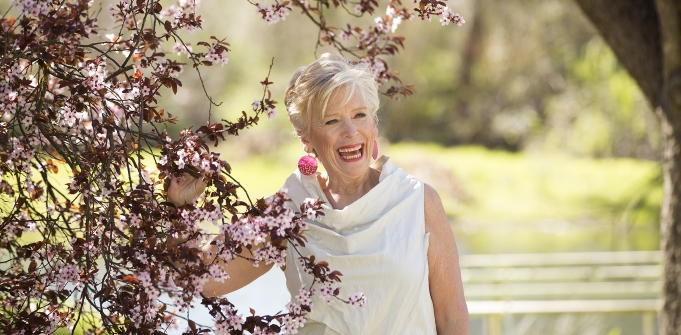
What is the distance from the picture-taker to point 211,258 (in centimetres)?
232

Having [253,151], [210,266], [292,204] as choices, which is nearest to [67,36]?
[210,266]

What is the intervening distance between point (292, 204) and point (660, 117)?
8.39ft

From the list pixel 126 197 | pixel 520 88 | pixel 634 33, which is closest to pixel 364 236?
pixel 126 197

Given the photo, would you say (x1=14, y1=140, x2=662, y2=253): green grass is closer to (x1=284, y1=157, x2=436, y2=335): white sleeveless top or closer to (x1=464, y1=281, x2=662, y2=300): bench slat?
(x1=464, y1=281, x2=662, y2=300): bench slat

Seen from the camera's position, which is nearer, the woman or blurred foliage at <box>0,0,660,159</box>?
the woman

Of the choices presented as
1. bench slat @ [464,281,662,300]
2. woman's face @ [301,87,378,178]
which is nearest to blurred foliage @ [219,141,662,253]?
bench slat @ [464,281,662,300]

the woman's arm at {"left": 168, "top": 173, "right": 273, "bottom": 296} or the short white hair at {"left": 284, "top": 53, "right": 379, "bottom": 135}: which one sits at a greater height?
the short white hair at {"left": 284, "top": 53, "right": 379, "bottom": 135}

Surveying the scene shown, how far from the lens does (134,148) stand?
2.00m

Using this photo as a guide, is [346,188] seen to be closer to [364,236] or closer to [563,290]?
[364,236]

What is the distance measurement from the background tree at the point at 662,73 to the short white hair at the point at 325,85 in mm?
2116

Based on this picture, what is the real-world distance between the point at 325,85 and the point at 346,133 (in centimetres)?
15

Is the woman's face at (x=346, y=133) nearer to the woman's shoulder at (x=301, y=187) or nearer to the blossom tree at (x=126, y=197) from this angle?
the woman's shoulder at (x=301, y=187)

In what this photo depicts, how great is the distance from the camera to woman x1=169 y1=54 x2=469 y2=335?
2.42 m

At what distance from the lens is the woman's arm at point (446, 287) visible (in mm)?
2457
